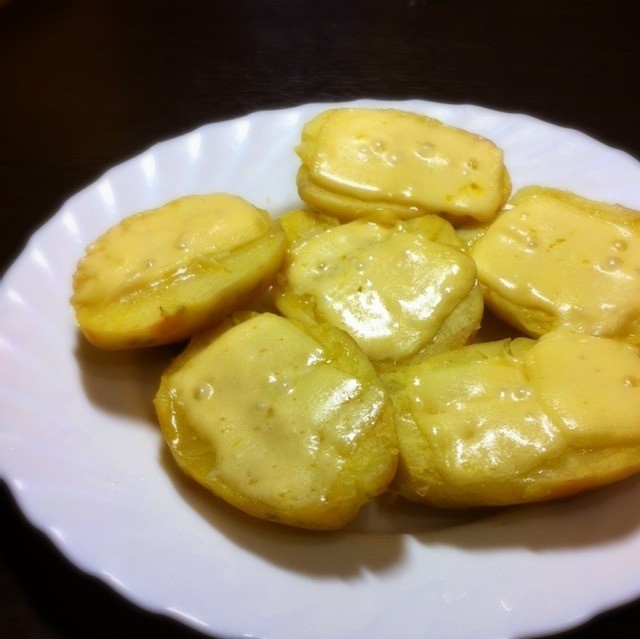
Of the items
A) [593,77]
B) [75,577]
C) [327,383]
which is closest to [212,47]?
[593,77]

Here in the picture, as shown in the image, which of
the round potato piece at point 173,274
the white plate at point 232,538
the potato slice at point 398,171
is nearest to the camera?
the white plate at point 232,538

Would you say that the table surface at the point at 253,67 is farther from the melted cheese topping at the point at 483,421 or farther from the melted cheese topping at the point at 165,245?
the melted cheese topping at the point at 483,421

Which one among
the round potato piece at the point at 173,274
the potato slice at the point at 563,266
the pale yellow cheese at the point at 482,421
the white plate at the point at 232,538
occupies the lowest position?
the white plate at the point at 232,538

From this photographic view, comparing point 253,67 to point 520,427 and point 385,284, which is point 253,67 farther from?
point 520,427

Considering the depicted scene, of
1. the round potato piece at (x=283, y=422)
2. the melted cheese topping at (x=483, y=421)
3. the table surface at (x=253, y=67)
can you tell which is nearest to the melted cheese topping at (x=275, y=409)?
the round potato piece at (x=283, y=422)

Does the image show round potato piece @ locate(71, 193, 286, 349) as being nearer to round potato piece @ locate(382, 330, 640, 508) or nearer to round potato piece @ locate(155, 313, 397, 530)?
round potato piece @ locate(155, 313, 397, 530)

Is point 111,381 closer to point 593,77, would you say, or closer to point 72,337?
point 72,337
